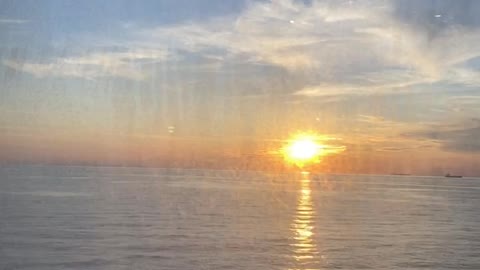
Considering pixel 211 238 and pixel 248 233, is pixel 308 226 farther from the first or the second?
pixel 211 238

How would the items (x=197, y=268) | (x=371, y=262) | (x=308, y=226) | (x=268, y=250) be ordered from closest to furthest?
(x=197, y=268) → (x=371, y=262) → (x=268, y=250) → (x=308, y=226)

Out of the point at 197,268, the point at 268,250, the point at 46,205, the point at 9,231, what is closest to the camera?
the point at 197,268

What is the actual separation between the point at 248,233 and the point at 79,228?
683 centimetres

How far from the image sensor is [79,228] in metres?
21.9

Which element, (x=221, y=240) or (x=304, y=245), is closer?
(x=304, y=245)

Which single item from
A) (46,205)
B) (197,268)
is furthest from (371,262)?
(46,205)

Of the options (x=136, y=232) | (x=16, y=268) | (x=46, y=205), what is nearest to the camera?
(x=16, y=268)

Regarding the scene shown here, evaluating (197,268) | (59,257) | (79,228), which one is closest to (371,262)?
(197,268)

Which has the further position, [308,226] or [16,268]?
[308,226]

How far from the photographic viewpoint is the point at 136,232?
2130 cm

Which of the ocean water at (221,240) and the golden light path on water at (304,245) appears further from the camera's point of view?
the golden light path on water at (304,245)

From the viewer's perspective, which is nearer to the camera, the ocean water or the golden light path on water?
the ocean water

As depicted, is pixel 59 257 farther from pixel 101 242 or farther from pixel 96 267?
pixel 101 242

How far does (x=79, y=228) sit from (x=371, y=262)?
11.9 m
